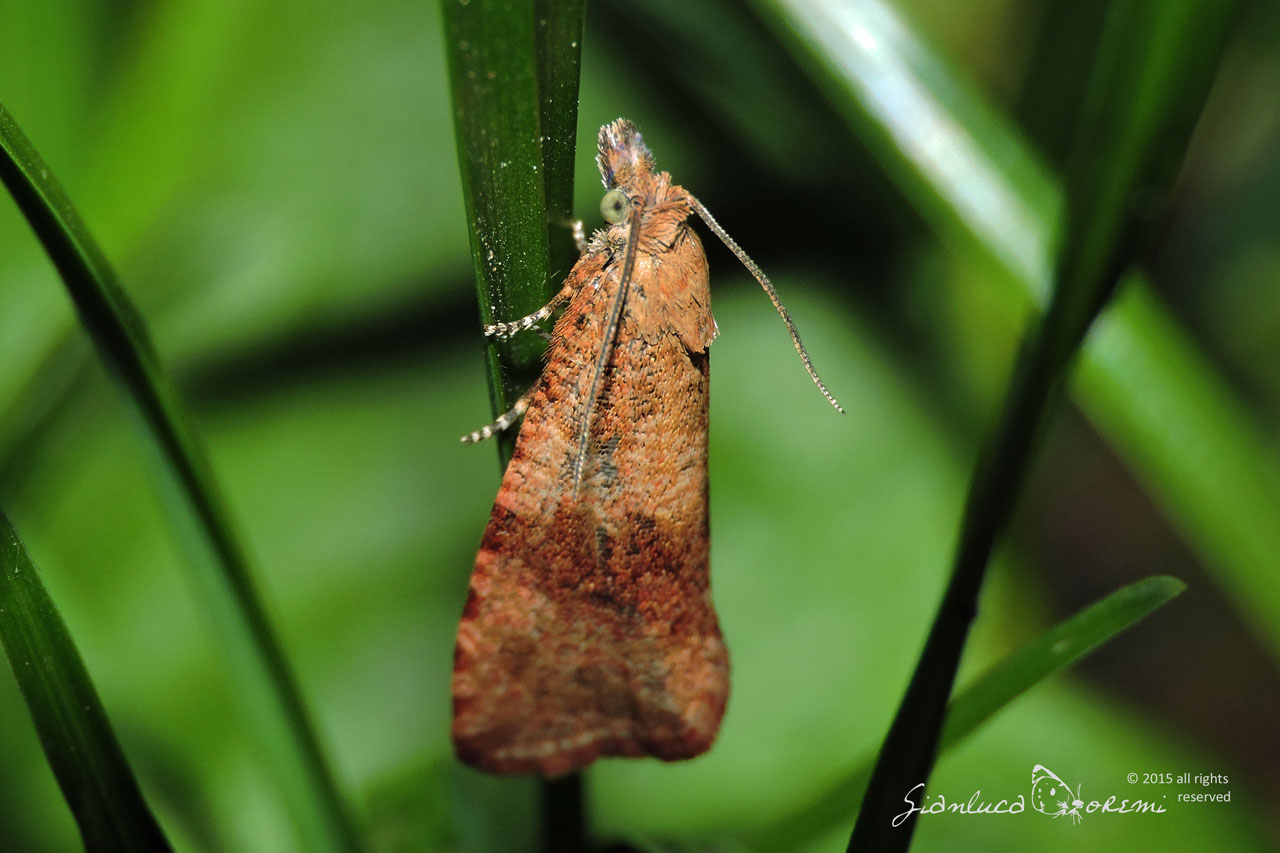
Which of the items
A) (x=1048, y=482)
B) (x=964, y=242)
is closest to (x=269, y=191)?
(x=964, y=242)

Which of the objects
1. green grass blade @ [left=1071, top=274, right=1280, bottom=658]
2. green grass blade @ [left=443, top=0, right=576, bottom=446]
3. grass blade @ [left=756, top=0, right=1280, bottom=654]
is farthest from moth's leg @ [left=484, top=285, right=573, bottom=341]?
green grass blade @ [left=1071, top=274, right=1280, bottom=658]

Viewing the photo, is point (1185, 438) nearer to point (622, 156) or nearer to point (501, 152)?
point (622, 156)

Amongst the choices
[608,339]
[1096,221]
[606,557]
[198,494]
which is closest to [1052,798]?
[606,557]

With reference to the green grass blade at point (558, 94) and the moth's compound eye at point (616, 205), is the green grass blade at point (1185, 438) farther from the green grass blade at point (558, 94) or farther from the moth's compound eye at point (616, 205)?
the green grass blade at point (558, 94)


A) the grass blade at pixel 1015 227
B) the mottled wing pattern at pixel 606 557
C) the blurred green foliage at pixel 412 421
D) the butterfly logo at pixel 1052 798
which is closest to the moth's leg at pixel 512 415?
the mottled wing pattern at pixel 606 557

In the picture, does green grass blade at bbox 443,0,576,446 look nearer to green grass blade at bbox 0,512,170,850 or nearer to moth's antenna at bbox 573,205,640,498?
moth's antenna at bbox 573,205,640,498
